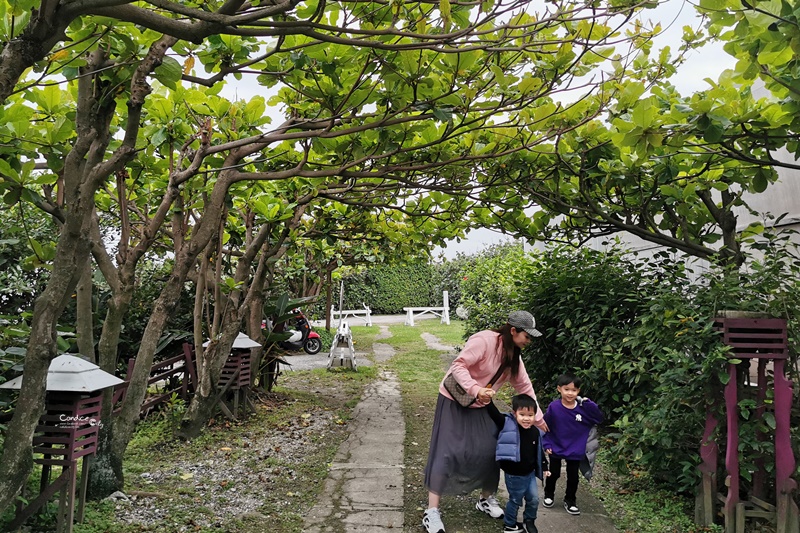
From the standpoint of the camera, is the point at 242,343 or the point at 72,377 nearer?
the point at 72,377

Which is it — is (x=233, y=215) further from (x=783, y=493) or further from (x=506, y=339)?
(x=783, y=493)

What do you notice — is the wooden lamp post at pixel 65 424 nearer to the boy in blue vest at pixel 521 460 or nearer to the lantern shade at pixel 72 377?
the lantern shade at pixel 72 377

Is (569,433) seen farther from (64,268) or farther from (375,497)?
(64,268)

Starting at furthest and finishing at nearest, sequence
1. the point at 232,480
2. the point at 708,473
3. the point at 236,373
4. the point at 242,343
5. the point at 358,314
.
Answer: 1. the point at 358,314
2. the point at 242,343
3. the point at 236,373
4. the point at 232,480
5. the point at 708,473

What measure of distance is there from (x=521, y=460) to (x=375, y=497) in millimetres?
1262

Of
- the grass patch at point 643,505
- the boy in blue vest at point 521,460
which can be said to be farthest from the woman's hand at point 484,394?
the grass patch at point 643,505

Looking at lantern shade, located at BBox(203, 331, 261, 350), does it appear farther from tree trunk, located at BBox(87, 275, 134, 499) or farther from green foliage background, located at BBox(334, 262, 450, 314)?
green foliage background, located at BBox(334, 262, 450, 314)

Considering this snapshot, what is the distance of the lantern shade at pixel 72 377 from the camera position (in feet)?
10.0

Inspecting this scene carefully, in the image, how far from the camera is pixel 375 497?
13.9 feet

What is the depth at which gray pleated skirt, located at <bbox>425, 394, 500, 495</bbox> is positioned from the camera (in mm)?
3746

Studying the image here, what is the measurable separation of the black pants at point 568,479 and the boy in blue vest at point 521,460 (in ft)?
1.49

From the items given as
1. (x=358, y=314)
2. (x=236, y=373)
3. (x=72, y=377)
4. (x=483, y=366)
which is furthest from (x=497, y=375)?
(x=358, y=314)

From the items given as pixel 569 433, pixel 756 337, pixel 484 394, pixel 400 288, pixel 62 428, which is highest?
pixel 400 288

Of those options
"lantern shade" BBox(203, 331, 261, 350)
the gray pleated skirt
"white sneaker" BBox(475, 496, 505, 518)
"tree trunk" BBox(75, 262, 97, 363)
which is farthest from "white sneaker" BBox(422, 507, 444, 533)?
"lantern shade" BBox(203, 331, 261, 350)
